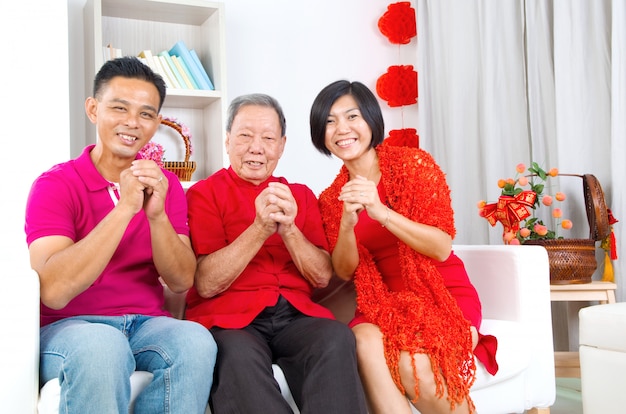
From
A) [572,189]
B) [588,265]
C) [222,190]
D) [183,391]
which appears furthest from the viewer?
[572,189]

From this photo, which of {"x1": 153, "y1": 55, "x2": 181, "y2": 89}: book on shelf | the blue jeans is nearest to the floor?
the blue jeans

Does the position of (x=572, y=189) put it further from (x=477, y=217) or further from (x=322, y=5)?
(x=322, y=5)

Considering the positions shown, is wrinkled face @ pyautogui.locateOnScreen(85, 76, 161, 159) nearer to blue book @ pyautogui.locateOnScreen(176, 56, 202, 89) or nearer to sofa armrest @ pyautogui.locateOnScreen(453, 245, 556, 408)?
sofa armrest @ pyautogui.locateOnScreen(453, 245, 556, 408)

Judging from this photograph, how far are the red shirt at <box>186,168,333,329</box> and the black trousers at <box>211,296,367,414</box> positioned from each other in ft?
0.31

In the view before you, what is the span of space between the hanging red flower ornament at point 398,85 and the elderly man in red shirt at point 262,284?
94.9 inches

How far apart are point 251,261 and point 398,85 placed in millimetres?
2689

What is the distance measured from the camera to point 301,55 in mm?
4129

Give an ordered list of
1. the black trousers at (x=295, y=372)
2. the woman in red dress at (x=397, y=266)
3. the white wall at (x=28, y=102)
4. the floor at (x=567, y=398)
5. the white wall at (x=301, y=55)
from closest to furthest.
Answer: the black trousers at (x=295, y=372)
the woman in red dress at (x=397, y=266)
the floor at (x=567, y=398)
the white wall at (x=28, y=102)
the white wall at (x=301, y=55)

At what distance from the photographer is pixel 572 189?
2965 millimetres

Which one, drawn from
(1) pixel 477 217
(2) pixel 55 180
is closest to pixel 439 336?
(2) pixel 55 180

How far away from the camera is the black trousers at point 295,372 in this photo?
4.82ft

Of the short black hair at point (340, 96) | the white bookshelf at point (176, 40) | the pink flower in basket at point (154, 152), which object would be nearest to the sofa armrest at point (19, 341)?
the short black hair at point (340, 96)

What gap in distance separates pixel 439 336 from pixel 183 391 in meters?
0.63

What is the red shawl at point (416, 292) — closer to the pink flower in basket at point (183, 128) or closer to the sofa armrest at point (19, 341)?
the sofa armrest at point (19, 341)
